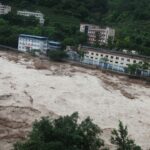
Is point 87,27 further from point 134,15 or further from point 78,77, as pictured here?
point 78,77

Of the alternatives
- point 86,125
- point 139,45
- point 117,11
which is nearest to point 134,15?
point 117,11

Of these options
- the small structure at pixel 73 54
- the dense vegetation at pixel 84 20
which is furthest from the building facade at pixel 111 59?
the dense vegetation at pixel 84 20

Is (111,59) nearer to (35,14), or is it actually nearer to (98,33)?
(98,33)

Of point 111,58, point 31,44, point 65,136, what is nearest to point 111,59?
point 111,58

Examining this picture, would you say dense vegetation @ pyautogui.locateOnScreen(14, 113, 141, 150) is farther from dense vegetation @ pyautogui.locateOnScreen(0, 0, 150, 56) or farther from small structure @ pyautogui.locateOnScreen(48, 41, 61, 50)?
dense vegetation @ pyautogui.locateOnScreen(0, 0, 150, 56)

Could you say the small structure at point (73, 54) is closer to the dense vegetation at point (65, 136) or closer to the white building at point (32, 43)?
the white building at point (32, 43)
